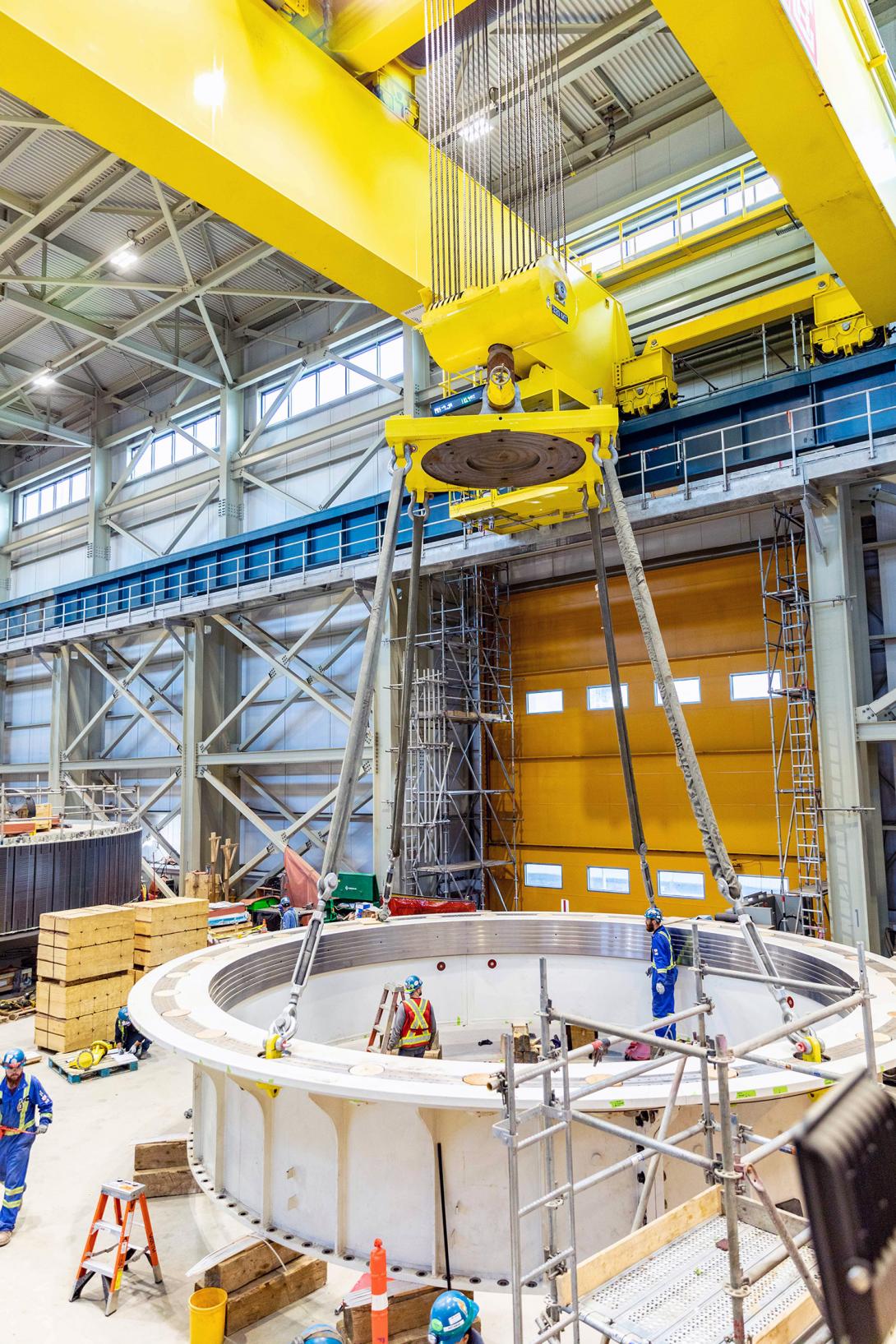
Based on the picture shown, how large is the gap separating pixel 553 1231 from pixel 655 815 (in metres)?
11.1

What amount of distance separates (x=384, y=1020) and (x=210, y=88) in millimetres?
7913

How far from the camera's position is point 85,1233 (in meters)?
6.58

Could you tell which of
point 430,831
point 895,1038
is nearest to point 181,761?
point 430,831

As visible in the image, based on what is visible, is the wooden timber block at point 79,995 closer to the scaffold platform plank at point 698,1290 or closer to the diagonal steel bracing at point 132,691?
the scaffold platform plank at point 698,1290

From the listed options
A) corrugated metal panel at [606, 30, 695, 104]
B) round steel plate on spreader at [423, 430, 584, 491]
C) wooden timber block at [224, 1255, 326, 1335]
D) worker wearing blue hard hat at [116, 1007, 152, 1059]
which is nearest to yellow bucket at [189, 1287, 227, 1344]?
wooden timber block at [224, 1255, 326, 1335]

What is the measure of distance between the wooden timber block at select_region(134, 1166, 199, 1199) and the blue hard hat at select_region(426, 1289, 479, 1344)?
3528 millimetres

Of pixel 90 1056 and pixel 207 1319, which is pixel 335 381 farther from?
pixel 207 1319

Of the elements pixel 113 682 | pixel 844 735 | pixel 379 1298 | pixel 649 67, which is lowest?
pixel 379 1298

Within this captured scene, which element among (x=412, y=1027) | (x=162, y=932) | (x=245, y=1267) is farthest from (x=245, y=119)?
(x=162, y=932)

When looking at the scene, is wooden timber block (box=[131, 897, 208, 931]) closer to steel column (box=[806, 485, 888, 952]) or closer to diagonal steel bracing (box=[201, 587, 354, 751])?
diagonal steel bracing (box=[201, 587, 354, 751])

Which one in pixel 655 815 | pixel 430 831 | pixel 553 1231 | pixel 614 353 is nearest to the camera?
pixel 553 1231

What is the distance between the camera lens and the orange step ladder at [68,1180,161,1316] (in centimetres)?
568

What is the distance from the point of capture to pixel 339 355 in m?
20.6

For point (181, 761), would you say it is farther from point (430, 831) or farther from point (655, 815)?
point (655, 815)
